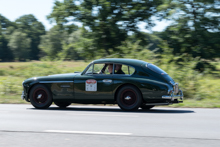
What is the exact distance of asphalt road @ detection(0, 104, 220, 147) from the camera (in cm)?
562

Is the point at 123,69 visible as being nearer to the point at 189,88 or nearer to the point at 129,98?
the point at 129,98

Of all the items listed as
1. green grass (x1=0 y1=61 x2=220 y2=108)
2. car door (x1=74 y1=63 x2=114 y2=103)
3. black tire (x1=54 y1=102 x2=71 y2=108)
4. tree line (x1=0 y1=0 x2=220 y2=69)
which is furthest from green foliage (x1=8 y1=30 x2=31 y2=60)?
car door (x1=74 y1=63 x2=114 y2=103)

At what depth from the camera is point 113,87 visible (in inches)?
390

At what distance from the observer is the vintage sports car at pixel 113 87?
963 cm

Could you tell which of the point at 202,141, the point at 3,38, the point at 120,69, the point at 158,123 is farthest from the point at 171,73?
the point at 3,38

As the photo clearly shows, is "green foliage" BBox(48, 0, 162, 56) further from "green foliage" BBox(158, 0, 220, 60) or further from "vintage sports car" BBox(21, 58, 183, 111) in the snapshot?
"vintage sports car" BBox(21, 58, 183, 111)

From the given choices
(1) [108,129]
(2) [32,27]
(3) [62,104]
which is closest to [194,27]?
(3) [62,104]

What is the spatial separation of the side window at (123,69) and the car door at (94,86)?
27 centimetres

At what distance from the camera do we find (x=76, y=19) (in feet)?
92.9

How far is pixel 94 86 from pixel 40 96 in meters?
1.78

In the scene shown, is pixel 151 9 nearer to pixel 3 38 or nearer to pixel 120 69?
pixel 120 69

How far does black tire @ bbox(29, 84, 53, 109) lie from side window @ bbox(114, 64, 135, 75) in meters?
2.21

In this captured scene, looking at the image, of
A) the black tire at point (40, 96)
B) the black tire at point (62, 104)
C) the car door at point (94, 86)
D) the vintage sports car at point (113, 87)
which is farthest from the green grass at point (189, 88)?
the car door at point (94, 86)

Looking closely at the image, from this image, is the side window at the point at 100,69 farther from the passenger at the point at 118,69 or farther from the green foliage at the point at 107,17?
the green foliage at the point at 107,17
